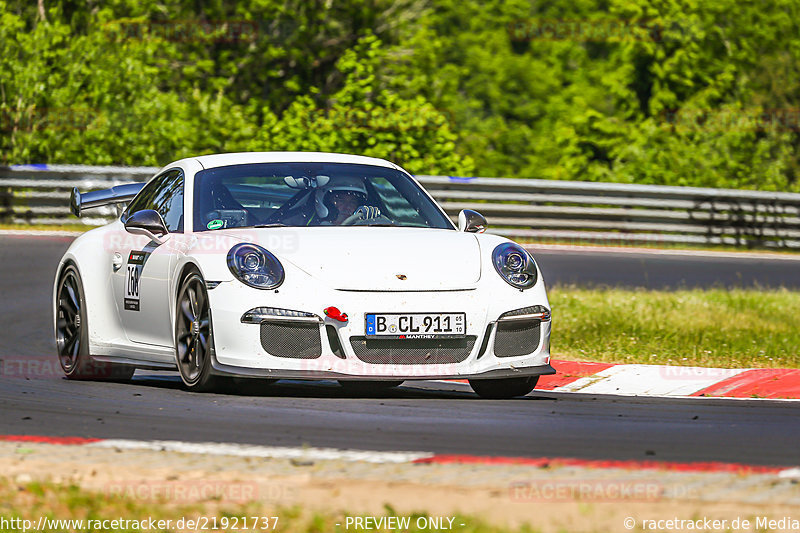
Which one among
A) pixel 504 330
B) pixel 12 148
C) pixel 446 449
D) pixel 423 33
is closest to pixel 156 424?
pixel 446 449

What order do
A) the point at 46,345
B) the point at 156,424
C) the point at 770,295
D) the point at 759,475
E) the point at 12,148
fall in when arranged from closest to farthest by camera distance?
the point at 759,475, the point at 156,424, the point at 46,345, the point at 770,295, the point at 12,148

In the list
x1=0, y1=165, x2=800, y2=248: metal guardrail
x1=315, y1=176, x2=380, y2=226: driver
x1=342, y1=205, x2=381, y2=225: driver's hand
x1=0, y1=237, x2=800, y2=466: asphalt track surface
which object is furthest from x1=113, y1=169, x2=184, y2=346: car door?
x1=0, y1=165, x2=800, y2=248: metal guardrail

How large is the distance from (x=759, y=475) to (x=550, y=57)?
5122 centimetres

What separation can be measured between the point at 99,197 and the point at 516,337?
3.28m

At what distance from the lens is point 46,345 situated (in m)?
10.9

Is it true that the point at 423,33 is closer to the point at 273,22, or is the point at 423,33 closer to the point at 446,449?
the point at 273,22

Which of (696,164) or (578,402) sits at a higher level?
(578,402)

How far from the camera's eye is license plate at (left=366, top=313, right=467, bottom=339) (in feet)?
24.5

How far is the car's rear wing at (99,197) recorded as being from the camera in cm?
945

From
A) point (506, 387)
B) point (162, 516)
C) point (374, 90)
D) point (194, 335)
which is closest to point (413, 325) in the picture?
point (506, 387)

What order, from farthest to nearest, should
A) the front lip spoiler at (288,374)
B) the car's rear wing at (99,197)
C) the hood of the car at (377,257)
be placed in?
the car's rear wing at (99,197) → the hood of the car at (377,257) → the front lip spoiler at (288,374)

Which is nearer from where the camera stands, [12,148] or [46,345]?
[46,345]

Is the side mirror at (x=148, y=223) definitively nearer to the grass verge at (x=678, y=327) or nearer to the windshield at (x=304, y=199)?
the windshield at (x=304, y=199)

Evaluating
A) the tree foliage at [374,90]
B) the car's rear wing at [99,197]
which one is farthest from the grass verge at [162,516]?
the tree foliage at [374,90]
